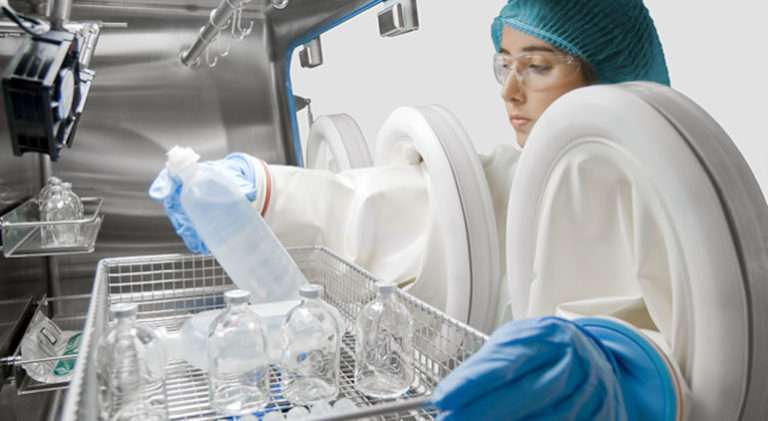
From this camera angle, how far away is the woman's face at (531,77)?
1025 mm

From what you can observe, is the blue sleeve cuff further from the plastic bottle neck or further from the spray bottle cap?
the spray bottle cap

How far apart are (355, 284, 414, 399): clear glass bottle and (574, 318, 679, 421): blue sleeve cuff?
288 millimetres

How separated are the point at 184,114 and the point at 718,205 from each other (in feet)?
6.49

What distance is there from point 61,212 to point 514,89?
1238mm

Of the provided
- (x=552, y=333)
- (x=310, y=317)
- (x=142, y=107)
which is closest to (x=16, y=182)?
(x=142, y=107)

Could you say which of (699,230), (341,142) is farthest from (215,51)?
(699,230)

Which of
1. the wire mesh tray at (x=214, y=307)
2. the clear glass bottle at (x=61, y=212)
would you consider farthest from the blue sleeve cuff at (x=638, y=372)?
the clear glass bottle at (x=61, y=212)

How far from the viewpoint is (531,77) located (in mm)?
1067

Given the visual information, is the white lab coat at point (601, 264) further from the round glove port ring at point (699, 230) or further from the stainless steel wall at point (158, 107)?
the stainless steel wall at point (158, 107)

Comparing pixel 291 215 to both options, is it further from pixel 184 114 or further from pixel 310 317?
pixel 184 114

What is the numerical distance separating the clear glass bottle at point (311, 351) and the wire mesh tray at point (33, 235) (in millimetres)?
558

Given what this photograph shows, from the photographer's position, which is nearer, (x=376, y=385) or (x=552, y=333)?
(x=552, y=333)

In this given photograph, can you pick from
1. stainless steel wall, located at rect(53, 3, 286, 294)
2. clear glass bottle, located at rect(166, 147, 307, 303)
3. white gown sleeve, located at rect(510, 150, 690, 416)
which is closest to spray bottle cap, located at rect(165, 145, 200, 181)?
clear glass bottle, located at rect(166, 147, 307, 303)

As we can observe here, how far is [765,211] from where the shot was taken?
1.94ft
